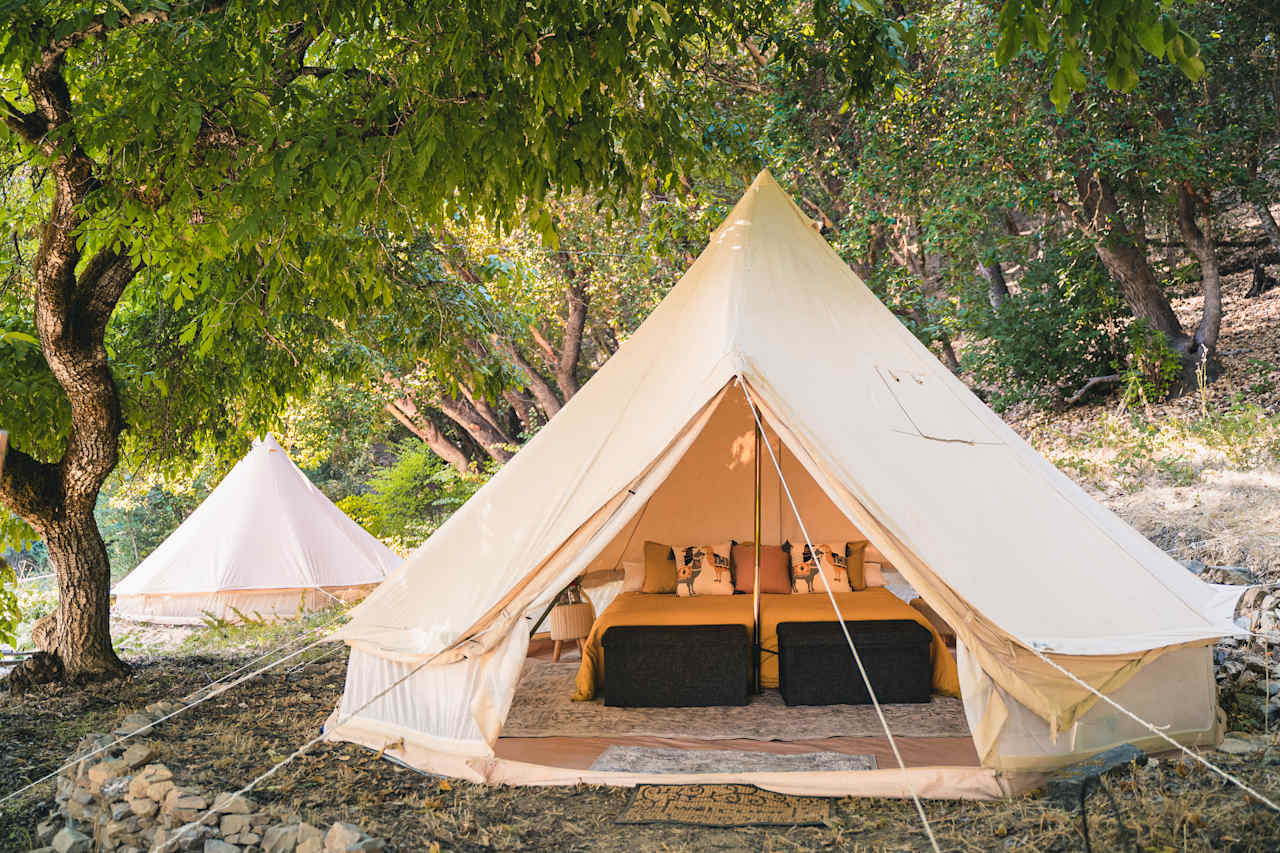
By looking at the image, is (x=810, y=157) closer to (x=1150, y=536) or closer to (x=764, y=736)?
(x=1150, y=536)

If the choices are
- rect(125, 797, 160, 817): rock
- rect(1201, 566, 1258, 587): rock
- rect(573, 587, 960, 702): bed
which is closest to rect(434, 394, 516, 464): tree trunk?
rect(573, 587, 960, 702): bed

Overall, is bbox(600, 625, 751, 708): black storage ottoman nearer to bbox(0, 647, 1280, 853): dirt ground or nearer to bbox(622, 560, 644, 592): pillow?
bbox(0, 647, 1280, 853): dirt ground

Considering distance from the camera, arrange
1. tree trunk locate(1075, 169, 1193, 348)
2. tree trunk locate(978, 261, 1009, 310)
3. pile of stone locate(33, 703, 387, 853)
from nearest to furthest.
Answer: pile of stone locate(33, 703, 387, 853)
tree trunk locate(1075, 169, 1193, 348)
tree trunk locate(978, 261, 1009, 310)

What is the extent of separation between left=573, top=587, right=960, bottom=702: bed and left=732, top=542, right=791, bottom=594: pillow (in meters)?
0.44

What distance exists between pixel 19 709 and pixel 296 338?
2470mm

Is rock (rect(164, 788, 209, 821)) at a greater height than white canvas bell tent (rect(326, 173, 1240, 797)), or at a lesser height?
lesser

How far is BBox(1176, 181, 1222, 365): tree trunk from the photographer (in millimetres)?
8422

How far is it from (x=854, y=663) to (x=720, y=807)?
1416 millimetres

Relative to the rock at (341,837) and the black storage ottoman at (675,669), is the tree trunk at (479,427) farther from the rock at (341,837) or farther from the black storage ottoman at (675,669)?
the rock at (341,837)

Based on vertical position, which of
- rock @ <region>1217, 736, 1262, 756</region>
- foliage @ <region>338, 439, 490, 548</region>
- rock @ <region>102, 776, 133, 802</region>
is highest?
foliage @ <region>338, 439, 490, 548</region>

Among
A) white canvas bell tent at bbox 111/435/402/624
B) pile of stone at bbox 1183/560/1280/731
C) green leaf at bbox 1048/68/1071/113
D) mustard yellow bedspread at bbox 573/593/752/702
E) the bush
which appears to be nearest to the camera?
green leaf at bbox 1048/68/1071/113

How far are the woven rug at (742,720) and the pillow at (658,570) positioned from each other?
52.0 inches

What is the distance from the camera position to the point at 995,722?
317cm

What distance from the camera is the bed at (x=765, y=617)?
15.2ft
